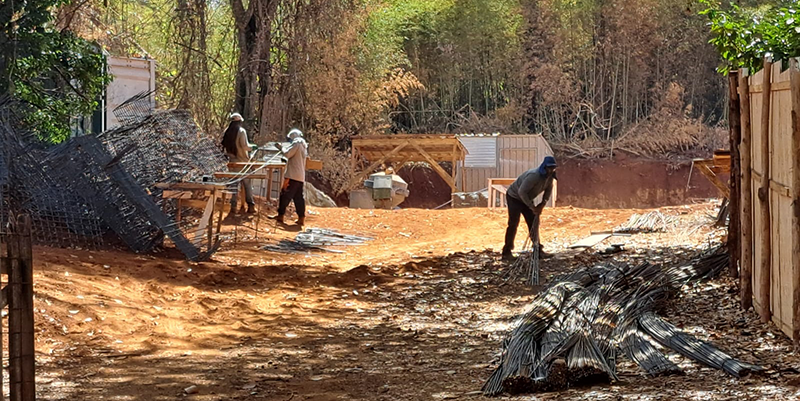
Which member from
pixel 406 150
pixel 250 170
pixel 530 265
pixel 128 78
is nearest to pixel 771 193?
pixel 530 265

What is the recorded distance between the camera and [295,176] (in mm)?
16234

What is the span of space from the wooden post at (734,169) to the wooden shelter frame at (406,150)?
1647 centimetres

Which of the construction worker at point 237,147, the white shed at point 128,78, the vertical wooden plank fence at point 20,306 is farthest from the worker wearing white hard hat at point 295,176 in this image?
the vertical wooden plank fence at point 20,306

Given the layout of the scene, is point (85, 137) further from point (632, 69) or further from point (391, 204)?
point (632, 69)

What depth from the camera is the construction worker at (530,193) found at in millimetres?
11844

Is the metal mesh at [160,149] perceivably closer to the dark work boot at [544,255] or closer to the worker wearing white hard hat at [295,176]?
the worker wearing white hard hat at [295,176]

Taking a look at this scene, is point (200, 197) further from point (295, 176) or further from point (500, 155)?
point (500, 155)

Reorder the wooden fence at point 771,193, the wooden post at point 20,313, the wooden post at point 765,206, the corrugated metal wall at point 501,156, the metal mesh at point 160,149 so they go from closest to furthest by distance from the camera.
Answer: the wooden post at point 20,313 → the wooden fence at point 771,193 → the wooden post at point 765,206 → the metal mesh at point 160,149 → the corrugated metal wall at point 501,156

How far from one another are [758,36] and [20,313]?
272 inches

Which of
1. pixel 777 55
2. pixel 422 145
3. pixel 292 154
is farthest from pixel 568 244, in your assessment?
pixel 422 145

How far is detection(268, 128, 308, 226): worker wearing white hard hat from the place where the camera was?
52.9 feet

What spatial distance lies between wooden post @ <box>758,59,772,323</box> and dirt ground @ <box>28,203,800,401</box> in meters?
0.25

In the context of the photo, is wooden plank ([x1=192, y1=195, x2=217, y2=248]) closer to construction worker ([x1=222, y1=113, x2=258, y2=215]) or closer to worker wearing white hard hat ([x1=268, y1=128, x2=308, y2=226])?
worker wearing white hard hat ([x1=268, y1=128, x2=308, y2=226])

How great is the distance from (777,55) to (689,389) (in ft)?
10.2
